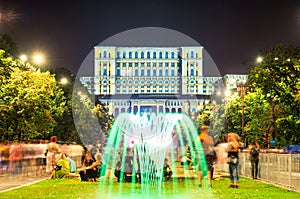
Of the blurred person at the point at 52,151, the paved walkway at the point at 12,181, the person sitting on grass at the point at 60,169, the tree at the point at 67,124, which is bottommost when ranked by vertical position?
the paved walkway at the point at 12,181

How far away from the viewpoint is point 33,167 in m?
32.5

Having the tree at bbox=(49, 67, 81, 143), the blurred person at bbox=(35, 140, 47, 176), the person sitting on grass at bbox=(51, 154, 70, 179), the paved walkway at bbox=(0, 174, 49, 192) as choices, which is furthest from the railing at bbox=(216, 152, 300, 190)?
the tree at bbox=(49, 67, 81, 143)

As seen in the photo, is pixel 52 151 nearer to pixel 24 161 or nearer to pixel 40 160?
pixel 24 161

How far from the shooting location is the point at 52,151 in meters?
29.3

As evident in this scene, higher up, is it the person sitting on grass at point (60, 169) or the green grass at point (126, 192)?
the person sitting on grass at point (60, 169)

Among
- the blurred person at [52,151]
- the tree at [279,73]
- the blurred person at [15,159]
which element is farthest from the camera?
the blurred person at [52,151]

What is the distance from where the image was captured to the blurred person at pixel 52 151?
29.3 metres

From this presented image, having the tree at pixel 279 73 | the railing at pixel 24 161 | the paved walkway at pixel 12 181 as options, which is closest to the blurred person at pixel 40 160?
the railing at pixel 24 161

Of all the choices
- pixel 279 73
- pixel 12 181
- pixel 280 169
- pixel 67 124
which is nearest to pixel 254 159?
pixel 280 169

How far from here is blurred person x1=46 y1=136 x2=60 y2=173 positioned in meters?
29.3

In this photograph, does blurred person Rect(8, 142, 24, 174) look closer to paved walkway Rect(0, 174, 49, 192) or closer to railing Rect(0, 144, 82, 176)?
railing Rect(0, 144, 82, 176)

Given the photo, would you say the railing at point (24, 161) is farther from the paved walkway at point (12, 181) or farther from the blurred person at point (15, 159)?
the paved walkway at point (12, 181)

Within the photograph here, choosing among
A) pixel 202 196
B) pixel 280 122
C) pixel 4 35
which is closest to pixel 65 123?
pixel 4 35

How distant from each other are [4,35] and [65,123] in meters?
11.8
